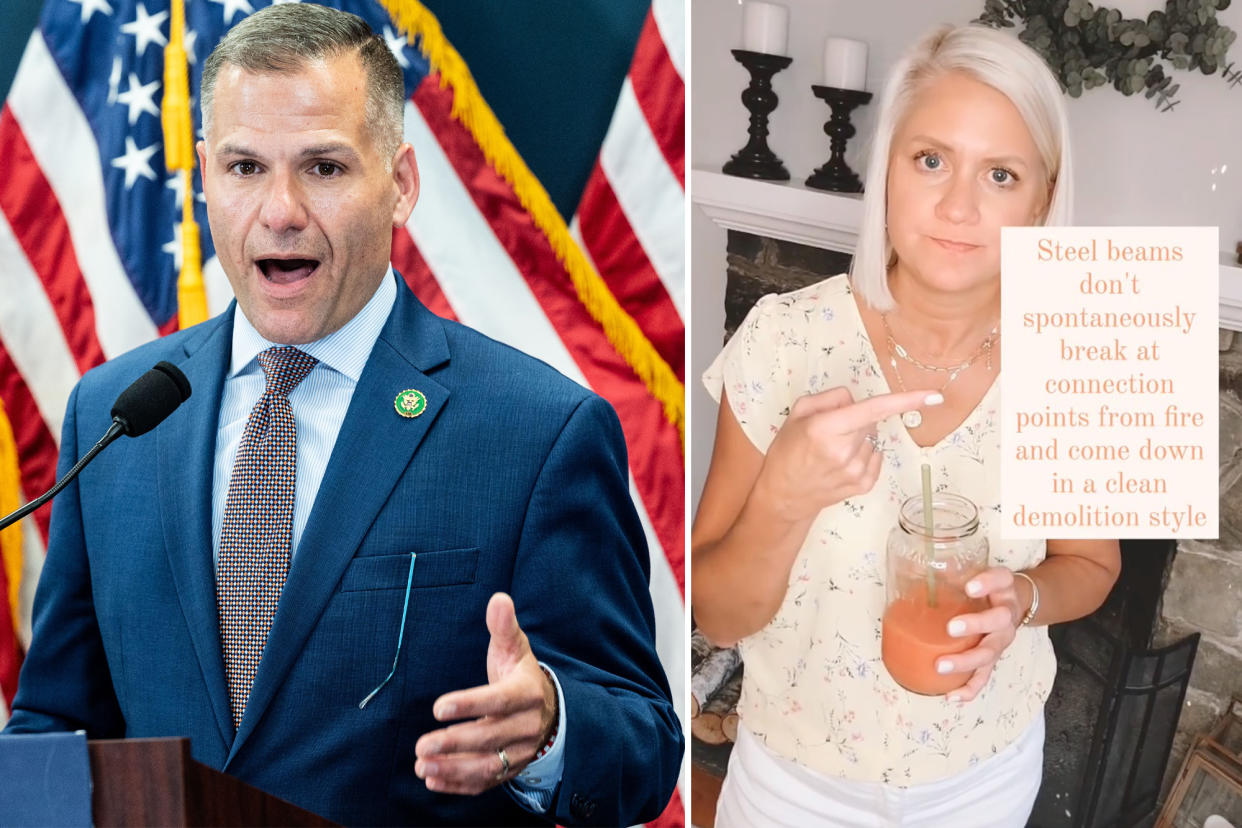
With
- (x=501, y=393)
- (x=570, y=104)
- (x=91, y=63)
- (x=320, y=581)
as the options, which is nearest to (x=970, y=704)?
(x=501, y=393)

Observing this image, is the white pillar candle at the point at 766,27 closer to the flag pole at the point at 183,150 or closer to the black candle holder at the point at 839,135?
the black candle holder at the point at 839,135

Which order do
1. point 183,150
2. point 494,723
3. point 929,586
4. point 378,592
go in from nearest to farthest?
point 494,723 → point 378,592 → point 929,586 → point 183,150

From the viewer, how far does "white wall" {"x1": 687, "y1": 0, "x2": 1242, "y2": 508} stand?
179cm

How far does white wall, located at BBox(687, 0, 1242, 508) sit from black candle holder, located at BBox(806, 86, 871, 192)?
0.01 m

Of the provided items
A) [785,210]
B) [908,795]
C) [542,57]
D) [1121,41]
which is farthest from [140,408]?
[1121,41]

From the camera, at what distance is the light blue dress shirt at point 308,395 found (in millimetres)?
1780

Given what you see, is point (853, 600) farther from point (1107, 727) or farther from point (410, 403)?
point (410, 403)

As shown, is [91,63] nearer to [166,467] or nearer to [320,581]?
[166,467]

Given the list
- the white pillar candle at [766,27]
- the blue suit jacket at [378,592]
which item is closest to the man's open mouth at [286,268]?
the blue suit jacket at [378,592]

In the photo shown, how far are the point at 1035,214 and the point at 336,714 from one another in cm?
129

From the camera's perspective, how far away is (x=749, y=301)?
1964 millimetres

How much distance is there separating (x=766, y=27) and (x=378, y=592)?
1.06m

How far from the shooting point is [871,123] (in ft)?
6.10

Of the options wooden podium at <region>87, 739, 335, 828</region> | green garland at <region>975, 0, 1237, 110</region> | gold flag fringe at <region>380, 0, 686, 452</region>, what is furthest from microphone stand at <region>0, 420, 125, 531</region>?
green garland at <region>975, 0, 1237, 110</region>
